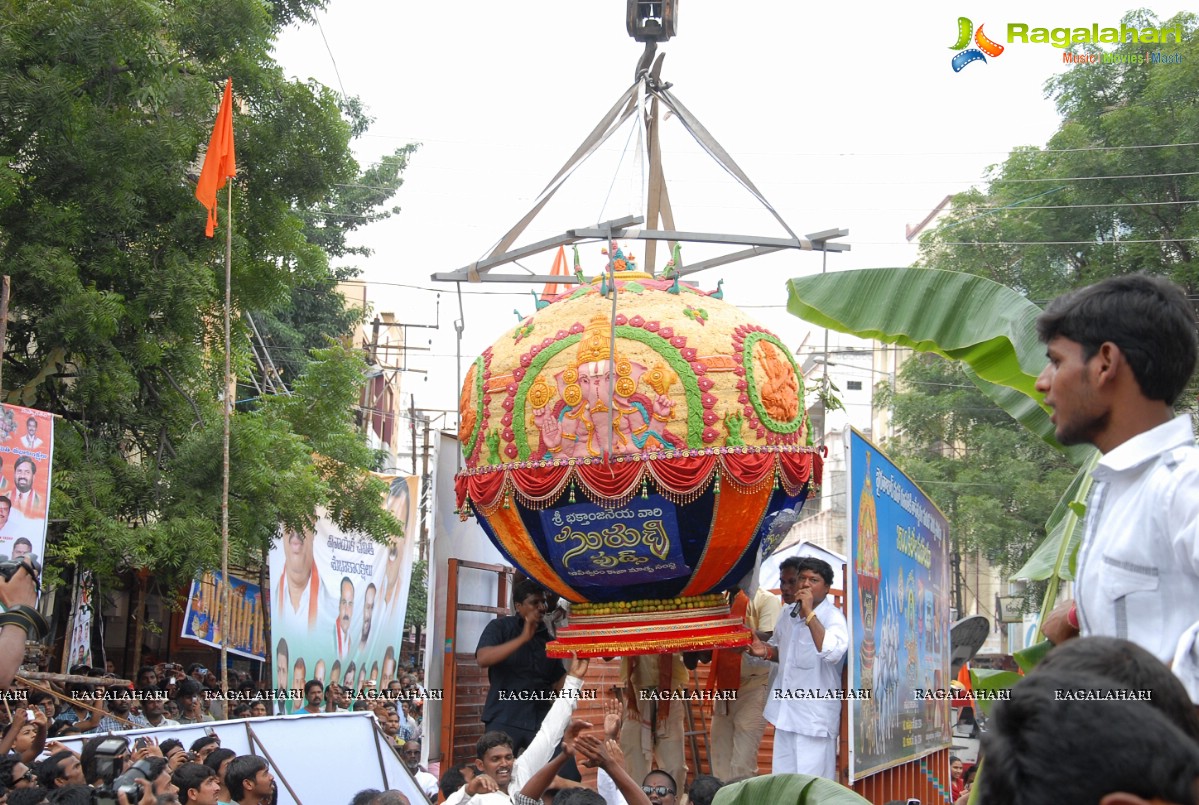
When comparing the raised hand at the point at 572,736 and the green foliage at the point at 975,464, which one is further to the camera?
the green foliage at the point at 975,464

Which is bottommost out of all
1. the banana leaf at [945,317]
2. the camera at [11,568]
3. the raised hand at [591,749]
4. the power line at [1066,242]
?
the raised hand at [591,749]

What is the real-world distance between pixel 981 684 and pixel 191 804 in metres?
3.25

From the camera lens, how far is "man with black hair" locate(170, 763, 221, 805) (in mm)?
5426

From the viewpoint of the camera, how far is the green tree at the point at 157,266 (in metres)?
12.0

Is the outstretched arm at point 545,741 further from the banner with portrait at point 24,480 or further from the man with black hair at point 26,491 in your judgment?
the man with black hair at point 26,491

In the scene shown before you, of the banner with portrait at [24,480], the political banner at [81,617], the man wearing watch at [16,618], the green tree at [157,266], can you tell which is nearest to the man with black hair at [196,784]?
the man wearing watch at [16,618]

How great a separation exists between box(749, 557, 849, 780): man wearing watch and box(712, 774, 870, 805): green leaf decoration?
295 cm

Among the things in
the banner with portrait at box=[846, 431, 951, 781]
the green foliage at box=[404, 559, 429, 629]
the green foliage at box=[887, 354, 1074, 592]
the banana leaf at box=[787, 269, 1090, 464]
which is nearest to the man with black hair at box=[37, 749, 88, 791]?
the banner with portrait at box=[846, 431, 951, 781]

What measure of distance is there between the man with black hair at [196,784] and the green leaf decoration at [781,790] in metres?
2.55

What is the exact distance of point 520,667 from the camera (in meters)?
7.84

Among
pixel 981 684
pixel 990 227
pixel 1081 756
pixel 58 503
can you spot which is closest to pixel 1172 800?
pixel 1081 756

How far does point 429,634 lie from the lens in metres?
8.39

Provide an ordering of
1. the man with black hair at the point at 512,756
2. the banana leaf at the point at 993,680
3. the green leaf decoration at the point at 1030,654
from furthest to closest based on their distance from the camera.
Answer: the man with black hair at the point at 512,756 < the banana leaf at the point at 993,680 < the green leaf decoration at the point at 1030,654

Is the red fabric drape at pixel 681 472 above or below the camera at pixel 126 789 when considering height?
above
